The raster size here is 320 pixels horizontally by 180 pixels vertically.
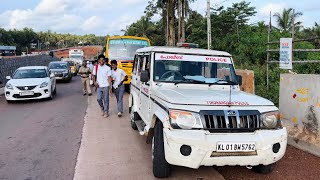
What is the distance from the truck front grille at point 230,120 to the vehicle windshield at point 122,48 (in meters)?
12.6

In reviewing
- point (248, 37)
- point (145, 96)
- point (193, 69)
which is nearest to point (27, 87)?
point (145, 96)

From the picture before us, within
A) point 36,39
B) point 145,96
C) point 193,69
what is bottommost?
point 145,96

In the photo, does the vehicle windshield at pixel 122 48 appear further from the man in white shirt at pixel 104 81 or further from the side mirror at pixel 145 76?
the side mirror at pixel 145 76

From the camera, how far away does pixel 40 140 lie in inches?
288

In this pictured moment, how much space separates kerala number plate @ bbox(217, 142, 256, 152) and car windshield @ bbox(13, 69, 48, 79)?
12.0m

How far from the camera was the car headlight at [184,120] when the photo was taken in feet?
14.5

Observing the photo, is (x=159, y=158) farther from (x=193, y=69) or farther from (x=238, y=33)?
(x=238, y=33)

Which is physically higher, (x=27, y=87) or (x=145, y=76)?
(x=145, y=76)

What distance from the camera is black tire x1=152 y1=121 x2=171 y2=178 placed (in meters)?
4.79

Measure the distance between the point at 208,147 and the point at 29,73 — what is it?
1223 centimetres

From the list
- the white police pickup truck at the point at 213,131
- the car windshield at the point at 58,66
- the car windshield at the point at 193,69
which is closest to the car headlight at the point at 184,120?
the white police pickup truck at the point at 213,131

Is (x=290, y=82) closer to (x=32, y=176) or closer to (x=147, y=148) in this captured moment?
(x=147, y=148)

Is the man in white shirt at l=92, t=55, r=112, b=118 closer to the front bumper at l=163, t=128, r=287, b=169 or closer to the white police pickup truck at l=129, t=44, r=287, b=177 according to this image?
the white police pickup truck at l=129, t=44, r=287, b=177

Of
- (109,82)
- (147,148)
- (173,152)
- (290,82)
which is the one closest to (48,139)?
(147,148)
